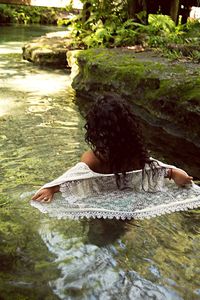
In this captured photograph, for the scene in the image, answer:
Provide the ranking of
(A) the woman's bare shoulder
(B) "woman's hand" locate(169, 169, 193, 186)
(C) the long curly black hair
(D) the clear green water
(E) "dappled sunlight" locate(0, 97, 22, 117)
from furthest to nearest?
(E) "dappled sunlight" locate(0, 97, 22, 117), (B) "woman's hand" locate(169, 169, 193, 186), (A) the woman's bare shoulder, (C) the long curly black hair, (D) the clear green water

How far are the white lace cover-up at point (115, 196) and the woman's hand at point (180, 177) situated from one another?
0.15 ft

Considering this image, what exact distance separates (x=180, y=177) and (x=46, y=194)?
1.09 meters

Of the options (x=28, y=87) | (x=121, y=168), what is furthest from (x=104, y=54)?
(x=121, y=168)

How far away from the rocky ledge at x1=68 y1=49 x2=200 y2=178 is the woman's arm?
232 cm

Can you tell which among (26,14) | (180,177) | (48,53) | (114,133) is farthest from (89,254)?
(26,14)

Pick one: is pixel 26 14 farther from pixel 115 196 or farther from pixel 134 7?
pixel 115 196

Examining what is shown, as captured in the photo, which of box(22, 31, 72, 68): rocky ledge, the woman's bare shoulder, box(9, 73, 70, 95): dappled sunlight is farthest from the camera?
box(22, 31, 72, 68): rocky ledge

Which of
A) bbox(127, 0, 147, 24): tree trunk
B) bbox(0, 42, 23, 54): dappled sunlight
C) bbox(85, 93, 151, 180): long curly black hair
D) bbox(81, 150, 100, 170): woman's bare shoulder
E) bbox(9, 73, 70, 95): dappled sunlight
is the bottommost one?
bbox(9, 73, 70, 95): dappled sunlight

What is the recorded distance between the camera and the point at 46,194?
123 inches

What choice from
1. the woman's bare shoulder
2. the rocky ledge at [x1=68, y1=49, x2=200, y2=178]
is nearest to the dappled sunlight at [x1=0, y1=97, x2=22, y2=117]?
the rocky ledge at [x1=68, y1=49, x2=200, y2=178]

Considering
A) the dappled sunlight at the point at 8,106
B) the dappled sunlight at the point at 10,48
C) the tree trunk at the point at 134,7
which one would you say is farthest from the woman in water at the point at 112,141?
the dappled sunlight at the point at 10,48

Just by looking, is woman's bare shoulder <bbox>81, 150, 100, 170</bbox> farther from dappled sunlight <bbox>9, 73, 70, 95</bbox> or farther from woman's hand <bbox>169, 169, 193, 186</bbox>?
dappled sunlight <bbox>9, 73, 70, 95</bbox>

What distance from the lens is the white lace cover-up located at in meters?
3.08

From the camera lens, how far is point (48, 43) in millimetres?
13656
